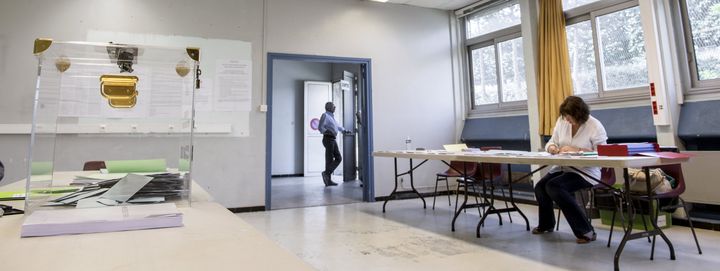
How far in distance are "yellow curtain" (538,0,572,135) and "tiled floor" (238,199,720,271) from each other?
120cm

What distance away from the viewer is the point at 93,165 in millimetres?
1918

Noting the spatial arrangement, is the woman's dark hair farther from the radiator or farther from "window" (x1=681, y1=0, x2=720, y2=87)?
"window" (x1=681, y1=0, x2=720, y2=87)

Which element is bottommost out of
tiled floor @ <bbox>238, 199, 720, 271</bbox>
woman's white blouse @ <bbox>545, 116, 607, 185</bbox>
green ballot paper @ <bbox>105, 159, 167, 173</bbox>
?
tiled floor @ <bbox>238, 199, 720, 271</bbox>

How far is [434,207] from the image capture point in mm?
4230

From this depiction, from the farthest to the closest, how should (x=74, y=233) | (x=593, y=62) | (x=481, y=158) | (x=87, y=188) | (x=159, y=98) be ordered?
(x=593, y=62), (x=481, y=158), (x=159, y=98), (x=87, y=188), (x=74, y=233)

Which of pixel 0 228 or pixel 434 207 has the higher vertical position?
pixel 0 228

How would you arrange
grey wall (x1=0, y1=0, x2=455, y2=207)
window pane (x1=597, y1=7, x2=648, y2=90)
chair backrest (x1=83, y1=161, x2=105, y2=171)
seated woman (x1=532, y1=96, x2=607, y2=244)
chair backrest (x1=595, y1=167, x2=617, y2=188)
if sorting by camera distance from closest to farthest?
chair backrest (x1=83, y1=161, x2=105, y2=171), seated woman (x1=532, y1=96, x2=607, y2=244), chair backrest (x1=595, y1=167, x2=617, y2=188), grey wall (x1=0, y1=0, x2=455, y2=207), window pane (x1=597, y1=7, x2=648, y2=90)

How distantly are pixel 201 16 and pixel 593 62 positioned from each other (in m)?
4.34

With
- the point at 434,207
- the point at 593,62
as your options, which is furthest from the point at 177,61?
the point at 593,62

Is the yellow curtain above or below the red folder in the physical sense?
above

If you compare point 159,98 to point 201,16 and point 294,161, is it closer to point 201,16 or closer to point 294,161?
point 201,16

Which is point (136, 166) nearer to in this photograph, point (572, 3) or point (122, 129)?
point (122, 129)

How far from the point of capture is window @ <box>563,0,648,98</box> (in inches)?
141

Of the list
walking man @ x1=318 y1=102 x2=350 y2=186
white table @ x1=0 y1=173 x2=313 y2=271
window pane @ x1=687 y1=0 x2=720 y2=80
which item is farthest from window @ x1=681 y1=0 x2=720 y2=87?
walking man @ x1=318 y1=102 x2=350 y2=186
